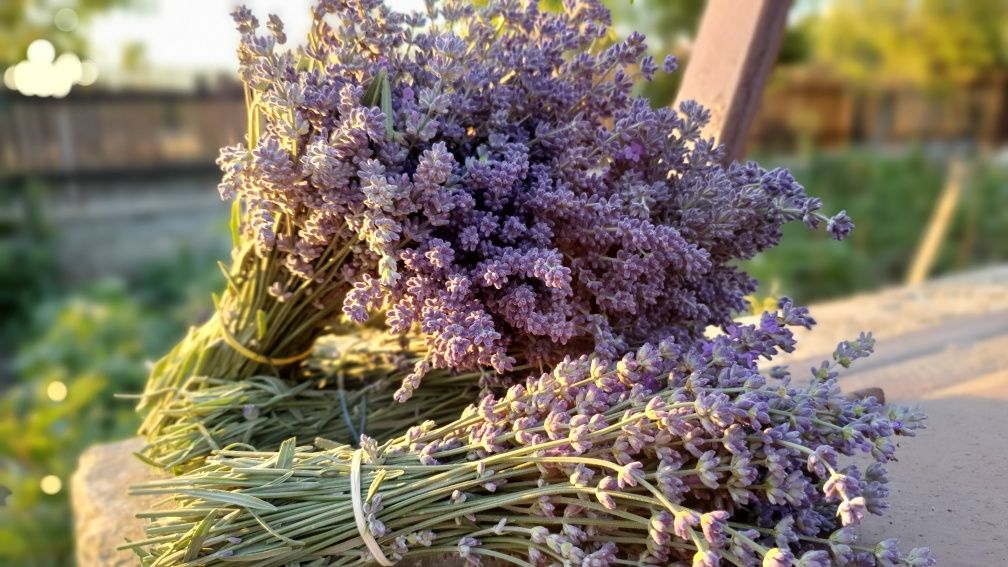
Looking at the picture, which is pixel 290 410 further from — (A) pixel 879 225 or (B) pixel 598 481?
(A) pixel 879 225

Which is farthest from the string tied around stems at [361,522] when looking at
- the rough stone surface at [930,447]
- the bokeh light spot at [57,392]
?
the bokeh light spot at [57,392]

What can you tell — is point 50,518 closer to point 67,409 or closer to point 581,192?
point 67,409

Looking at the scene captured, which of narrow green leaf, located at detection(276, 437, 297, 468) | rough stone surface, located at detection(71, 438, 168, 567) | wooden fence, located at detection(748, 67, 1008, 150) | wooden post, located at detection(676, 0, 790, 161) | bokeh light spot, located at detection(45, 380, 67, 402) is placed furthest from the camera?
wooden fence, located at detection(748, 67, 1008, 150)

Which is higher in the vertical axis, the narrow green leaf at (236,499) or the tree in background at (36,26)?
the tree in background at (36,26)

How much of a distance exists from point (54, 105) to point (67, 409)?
5900mm

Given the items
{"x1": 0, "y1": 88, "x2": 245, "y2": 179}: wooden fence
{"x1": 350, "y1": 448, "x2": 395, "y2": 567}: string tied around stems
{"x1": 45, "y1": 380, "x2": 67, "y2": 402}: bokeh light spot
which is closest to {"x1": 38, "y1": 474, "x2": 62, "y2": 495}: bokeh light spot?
{"x1": 45, "y1": 380, "x2": 67, "y2": 402}: bokeh light spot

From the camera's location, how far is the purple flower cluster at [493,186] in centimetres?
100

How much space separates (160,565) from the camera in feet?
3.26

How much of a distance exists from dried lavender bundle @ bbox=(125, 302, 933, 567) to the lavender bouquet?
10 cm

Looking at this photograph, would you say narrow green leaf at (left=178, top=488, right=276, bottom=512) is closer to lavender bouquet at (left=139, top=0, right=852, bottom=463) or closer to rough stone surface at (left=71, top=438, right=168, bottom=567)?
lavender bouquet at (left=139, top=0, right=852, bottom=463)

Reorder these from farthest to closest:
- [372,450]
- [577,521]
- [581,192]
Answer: [581,192] → [372,450] → [577,521]

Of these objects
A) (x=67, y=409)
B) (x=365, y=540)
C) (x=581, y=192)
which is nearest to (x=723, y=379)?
(x=581, y=192)

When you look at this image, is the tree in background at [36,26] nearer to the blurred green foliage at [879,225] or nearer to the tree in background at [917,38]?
the blurred green foliage at [879,225]

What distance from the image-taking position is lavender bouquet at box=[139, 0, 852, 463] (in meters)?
1.00
